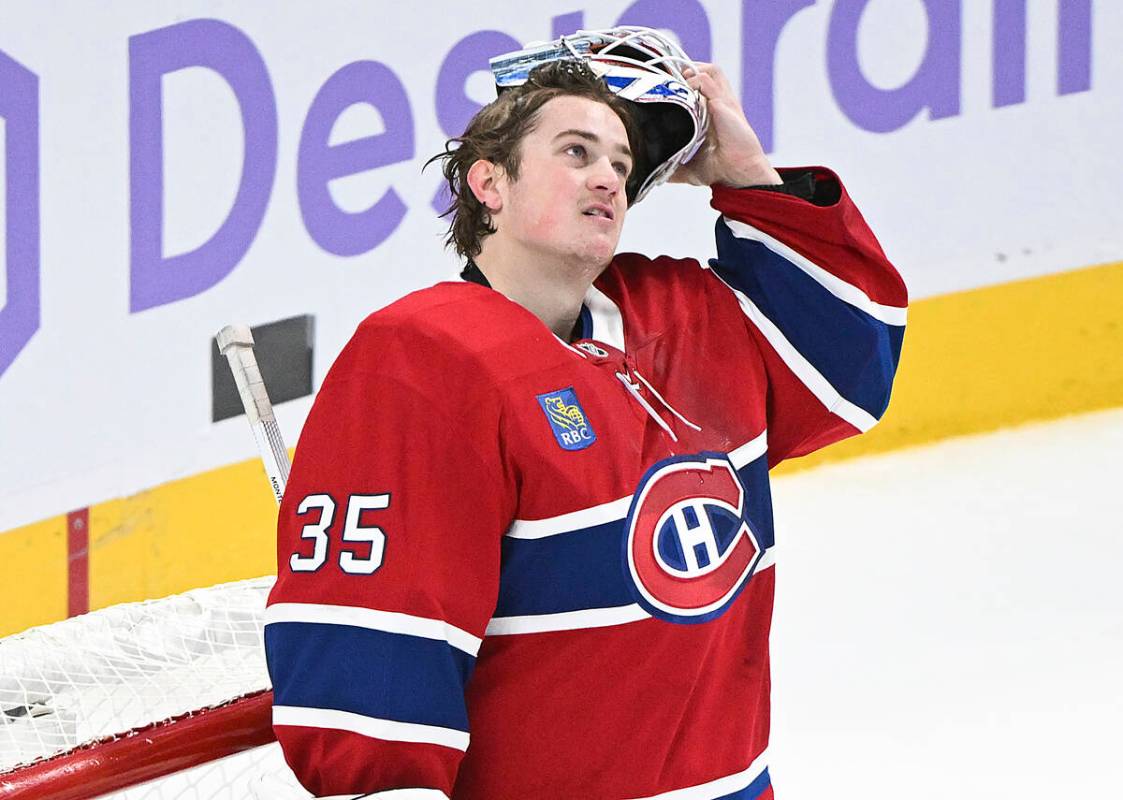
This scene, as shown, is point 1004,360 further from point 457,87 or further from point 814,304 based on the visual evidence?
point 814,304

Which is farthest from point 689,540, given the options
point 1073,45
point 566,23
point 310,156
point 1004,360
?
point 1073,45

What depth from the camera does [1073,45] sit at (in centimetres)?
350

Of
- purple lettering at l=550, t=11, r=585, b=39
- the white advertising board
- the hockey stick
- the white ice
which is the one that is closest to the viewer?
the hockey stick

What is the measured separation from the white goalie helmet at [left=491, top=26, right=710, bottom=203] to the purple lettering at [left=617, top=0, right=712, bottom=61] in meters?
1.63

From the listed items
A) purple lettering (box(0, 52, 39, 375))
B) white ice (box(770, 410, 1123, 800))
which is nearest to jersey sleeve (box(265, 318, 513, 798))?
white ice (box(770, 410, 1123, 800))

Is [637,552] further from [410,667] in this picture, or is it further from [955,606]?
[955,606]

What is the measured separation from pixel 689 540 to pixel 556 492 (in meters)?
0.12

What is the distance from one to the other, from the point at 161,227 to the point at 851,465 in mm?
1420

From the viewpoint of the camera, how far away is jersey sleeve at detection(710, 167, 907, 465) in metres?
1.46

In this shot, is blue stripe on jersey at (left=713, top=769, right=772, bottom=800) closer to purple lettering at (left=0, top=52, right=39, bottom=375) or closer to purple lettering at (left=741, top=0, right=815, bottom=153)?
purple lettering at (left=0, top=52, right=39, bottom=375)

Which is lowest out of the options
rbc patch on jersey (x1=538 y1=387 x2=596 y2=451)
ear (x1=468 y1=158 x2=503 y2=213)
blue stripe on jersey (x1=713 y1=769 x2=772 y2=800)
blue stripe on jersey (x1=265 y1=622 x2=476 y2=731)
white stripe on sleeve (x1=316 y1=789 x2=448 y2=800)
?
blue stripe on jersey (x1=713 y1=769 x2=772 y2=800)

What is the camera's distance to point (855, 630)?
282cm

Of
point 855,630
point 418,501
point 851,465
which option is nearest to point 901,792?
point 855,630

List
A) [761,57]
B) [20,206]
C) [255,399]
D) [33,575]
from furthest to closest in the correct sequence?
[761,57] < [33,575] < [20,206] < [255,399]
